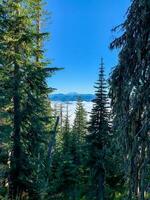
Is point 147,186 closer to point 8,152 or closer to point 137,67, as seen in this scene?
point 137,67

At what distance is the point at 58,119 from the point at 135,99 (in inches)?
782

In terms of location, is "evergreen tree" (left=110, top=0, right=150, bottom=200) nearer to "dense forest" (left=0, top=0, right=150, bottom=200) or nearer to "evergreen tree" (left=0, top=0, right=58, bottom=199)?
"dense forest" (left=0, top=0, right=150, bottom=200)

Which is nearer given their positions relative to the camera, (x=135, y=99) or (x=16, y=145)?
(x=135, y=99)

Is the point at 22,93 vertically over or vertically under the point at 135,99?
over

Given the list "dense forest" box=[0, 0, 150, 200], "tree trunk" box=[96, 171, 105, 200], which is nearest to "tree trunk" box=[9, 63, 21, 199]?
"dense forest" box=[0, 0, 150, 200]

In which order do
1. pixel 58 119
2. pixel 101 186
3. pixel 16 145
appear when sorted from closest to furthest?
pixel 16 145, pixel 58 119, pixel 101 186

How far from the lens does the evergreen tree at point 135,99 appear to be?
195 inches

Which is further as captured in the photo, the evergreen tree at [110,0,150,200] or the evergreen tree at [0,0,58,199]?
the evergreen tree at [0,0,58,199]

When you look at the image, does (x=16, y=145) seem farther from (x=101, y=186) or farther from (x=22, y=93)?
(x=101, y=186)

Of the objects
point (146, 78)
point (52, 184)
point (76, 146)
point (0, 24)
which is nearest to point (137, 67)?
Answer: point (146, 78)

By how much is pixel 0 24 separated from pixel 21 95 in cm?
381

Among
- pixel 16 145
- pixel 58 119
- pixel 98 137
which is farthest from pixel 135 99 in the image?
pixel 98 137

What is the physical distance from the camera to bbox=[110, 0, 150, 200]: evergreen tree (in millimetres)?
4957

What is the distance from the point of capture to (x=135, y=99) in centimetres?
506
